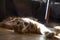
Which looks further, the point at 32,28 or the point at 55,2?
the point at 55,2

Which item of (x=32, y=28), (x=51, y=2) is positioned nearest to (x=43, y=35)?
(x=32, y=28)

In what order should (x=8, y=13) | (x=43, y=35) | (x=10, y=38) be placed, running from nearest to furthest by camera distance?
1. (x=10, y=38)
2. (x=43, y=35)
3. (x=8, y=13)

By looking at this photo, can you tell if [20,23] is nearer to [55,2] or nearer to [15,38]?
[15,38]

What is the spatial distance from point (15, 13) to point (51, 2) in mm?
558

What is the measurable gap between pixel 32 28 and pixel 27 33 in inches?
2.5

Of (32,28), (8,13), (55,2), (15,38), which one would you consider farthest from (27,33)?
(55,2)

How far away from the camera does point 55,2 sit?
2.46 meters

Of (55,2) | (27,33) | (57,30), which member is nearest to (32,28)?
(27,33)

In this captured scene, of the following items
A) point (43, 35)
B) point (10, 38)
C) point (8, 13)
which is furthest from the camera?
point (8, 13)

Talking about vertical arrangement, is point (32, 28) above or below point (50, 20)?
above

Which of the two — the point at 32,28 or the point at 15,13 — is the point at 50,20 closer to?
the point at 15,13

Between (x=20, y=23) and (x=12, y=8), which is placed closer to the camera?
(x=20, y=23)

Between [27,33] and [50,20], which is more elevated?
[27,33]

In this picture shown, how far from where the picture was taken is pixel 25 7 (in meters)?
2.39
